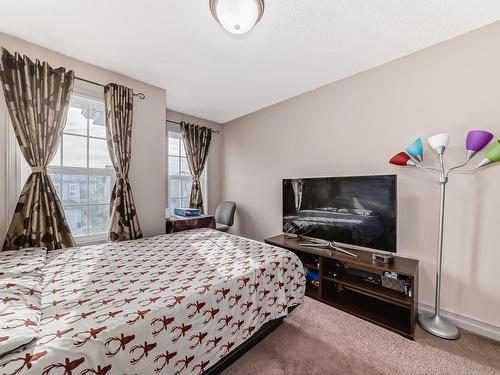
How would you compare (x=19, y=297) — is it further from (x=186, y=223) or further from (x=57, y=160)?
(x=186, y=223)

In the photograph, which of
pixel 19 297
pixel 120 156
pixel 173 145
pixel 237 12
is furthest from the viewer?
pixel 173 145

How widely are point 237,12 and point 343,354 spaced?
2470mm

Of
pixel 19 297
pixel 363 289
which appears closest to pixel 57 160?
pixel 19 297

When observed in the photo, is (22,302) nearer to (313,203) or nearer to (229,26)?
(229,26)

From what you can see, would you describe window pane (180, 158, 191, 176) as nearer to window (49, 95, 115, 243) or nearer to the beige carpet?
window (49, 95, 115, 243)

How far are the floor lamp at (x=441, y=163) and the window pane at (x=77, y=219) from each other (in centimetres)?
330

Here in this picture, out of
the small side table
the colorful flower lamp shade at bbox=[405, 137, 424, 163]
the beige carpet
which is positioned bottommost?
the beige carpet

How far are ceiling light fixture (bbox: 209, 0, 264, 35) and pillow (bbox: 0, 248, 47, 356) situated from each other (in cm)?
190

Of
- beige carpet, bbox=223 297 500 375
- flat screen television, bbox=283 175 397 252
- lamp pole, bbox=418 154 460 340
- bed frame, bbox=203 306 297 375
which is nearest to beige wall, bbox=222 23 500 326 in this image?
lamp pole, bbox=418 154 460 340

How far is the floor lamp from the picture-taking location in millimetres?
1572

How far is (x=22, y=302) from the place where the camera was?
98 cm

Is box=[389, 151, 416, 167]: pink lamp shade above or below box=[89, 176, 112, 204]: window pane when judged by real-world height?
above

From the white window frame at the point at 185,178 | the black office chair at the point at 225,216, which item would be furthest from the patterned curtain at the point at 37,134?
the black office chair at the point at 225,216

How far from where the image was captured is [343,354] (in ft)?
4.98
